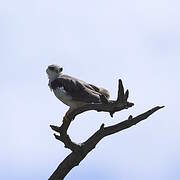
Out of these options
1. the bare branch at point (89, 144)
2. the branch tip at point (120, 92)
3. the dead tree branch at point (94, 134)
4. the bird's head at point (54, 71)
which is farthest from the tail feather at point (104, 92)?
the branch tip at point (120, 92)

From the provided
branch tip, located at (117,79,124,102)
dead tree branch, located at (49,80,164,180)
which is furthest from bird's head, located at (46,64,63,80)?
branch tip, located at (117,79,124,102)

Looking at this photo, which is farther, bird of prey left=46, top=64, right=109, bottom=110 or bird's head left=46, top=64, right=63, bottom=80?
bird's head left=46, top=64, right=63, bottom=80

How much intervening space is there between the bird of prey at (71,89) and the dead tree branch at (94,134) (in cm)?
249

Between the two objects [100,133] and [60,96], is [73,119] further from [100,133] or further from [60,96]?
[60,96]

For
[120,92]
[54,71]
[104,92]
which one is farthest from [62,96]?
[120,92]

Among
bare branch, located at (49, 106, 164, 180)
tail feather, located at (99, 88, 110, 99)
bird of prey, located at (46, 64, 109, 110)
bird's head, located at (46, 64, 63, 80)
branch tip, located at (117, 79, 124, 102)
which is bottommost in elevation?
bare branch, located at (49, 106, 164, 180)

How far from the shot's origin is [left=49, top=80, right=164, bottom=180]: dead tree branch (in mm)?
10383

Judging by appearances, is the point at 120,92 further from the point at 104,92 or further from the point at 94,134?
the point at 104,92

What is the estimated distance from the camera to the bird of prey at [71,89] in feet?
45.0

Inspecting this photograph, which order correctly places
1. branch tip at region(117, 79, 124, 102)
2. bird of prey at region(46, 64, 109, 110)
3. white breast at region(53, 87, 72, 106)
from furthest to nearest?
white breast at region(53, 87, 72, 106), bird of prey at region(46, 64, 109, 110), branch tip at region(117, 79, 124, 102)

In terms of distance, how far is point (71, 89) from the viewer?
14.5 meters

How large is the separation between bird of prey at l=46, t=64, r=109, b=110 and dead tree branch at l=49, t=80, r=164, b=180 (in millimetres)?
2486

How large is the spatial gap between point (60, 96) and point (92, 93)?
122 centimetres

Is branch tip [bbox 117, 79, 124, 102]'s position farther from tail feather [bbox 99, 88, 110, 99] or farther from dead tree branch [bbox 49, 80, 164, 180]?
tail feather [bbox 99, 88, 110, 99]
